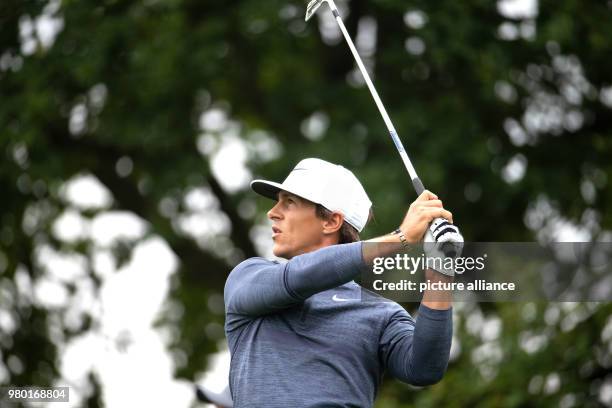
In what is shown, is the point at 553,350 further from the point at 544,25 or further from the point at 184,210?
the point at 184,210

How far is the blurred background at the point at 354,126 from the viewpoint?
934 centimetres

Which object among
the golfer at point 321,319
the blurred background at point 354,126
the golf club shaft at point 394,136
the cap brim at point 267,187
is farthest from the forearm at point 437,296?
the blurred background at point 354,126

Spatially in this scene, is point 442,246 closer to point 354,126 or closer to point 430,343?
point 430,343

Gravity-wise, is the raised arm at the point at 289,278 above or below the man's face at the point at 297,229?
below

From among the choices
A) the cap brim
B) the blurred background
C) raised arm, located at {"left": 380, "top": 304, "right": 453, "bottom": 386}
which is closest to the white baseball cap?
the cap brim

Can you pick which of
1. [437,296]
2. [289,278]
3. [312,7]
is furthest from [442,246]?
[312,7]

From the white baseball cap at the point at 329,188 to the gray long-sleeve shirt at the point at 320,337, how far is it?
24 cm

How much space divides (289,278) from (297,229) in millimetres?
398

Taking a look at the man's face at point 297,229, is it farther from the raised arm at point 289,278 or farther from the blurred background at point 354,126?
the blurred background at point 354,126

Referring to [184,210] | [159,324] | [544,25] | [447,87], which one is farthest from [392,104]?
[159,324]

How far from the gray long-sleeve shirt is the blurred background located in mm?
5104

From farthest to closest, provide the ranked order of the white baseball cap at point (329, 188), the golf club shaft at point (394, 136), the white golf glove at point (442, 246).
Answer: the white baseball cap at point (329, 188) < the golf club shaft at point (394, 136) < the white golf glove at point (442, 246)

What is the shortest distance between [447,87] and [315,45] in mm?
1453

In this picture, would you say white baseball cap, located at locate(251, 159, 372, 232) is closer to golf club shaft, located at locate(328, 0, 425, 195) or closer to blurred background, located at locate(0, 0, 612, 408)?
golf club shaft, located at locate(328, 0, 425, 195)
